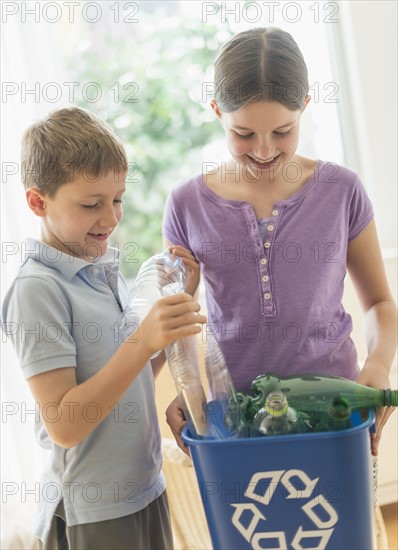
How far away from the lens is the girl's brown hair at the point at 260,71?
1228 mm

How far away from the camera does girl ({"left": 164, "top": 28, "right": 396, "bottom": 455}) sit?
1.25 meters

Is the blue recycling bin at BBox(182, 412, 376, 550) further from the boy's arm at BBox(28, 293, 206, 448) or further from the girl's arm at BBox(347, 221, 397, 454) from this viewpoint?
the girl's arm at BBox(347, 221, 397, 454)

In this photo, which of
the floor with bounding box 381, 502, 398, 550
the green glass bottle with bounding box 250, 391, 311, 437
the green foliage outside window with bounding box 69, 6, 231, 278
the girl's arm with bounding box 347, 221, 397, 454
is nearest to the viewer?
the green glass bottle with bounding box 250, 391, 311, 437

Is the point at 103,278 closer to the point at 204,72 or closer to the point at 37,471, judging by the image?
the point at 37,471

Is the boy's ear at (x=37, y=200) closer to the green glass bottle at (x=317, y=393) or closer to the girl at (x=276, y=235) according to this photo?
the girl at (x=276, y=235)

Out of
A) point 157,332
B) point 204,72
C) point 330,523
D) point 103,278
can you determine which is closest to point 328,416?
point 330,523

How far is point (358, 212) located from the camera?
1365 millimetres

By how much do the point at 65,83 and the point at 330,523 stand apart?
4.87 feet

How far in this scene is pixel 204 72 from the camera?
8.49ft

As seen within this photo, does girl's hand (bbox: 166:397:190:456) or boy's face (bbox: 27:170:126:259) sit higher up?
boy's face (bbox: 27:170:126:259)

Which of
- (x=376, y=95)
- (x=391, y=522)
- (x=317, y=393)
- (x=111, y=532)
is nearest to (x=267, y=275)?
(x=317, y=393)

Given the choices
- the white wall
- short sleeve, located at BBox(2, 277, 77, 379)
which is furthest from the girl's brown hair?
the white wall

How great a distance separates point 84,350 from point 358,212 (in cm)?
57

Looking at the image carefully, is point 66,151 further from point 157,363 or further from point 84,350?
point 157,363
